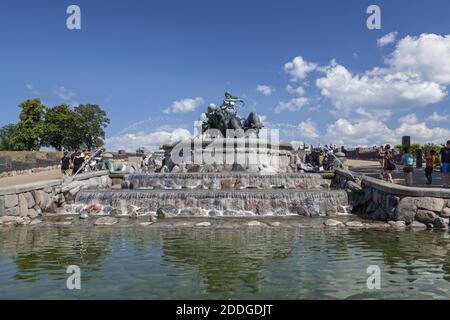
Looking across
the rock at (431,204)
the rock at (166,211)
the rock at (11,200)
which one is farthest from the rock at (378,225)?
the rock at (11,200)

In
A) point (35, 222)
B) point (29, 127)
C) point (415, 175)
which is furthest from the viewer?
point (29, 127)

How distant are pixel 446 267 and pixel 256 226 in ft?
17.5

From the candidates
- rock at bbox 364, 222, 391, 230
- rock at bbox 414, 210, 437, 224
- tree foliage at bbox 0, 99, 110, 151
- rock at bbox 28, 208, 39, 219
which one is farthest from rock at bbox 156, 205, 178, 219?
tree foliage at bbox 0, 99, 110, 151

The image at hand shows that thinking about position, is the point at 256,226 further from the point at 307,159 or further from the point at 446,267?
the point at 307,159

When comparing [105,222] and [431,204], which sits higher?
[431,204]

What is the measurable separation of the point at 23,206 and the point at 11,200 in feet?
1.82

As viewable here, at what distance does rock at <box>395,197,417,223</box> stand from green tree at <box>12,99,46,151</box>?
66829 mm

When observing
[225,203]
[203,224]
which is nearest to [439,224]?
[203,224]

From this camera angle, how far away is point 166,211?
1389 cm

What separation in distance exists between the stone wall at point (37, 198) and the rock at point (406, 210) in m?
10.9

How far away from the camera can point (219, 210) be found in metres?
14.3

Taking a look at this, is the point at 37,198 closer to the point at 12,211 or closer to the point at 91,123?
the point at 12,211

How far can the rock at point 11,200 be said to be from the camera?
13283 mm
